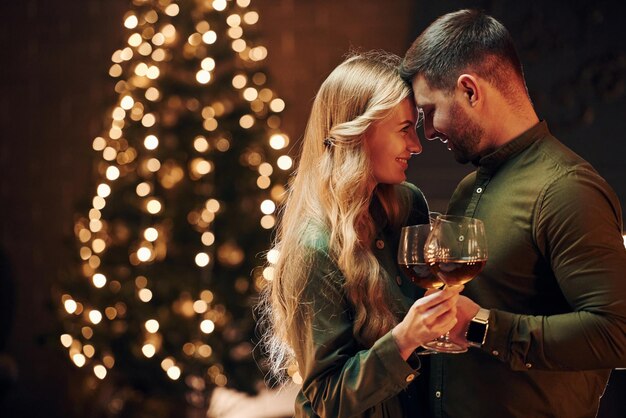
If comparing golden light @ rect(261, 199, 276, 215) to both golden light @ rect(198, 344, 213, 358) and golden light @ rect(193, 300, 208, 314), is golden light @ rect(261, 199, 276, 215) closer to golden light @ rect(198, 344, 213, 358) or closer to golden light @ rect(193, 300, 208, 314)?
golden light @ rect(193, 300, 208, 314)

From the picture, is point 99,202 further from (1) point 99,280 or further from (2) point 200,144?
(2) point 200,144

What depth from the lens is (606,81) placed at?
487cm

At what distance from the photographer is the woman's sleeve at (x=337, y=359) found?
1.91 metres

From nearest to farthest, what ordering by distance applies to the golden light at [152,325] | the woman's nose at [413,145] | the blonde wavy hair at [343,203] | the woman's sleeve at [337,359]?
the woman's sleeve at [337,359]
the blonde wavy hair at [343,203]
the woman's nose at [413,145]
the golden light at [152,325]

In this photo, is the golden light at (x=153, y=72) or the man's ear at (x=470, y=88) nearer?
the man's ear at (x=470, y=88)

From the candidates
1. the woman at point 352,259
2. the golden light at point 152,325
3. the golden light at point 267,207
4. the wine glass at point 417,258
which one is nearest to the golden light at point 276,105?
the golden light at point 267,207

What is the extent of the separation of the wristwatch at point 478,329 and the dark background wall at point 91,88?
3.05 meters

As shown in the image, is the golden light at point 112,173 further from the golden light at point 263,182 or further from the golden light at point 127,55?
the golden light at point 263,182

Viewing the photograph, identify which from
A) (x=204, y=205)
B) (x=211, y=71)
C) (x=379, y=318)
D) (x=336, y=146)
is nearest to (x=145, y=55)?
(x=211, y=71)

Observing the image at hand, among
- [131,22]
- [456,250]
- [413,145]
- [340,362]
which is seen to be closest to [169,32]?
[131,22]

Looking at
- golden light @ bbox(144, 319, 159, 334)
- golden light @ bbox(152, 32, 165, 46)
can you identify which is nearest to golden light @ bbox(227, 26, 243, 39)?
golden light @ bbox(152, 32, 165, 46)

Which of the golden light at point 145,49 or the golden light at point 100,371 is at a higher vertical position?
the golden light at point 145,49

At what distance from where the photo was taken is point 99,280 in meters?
4.05

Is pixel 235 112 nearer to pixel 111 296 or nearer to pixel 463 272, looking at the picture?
pixel 111 296
